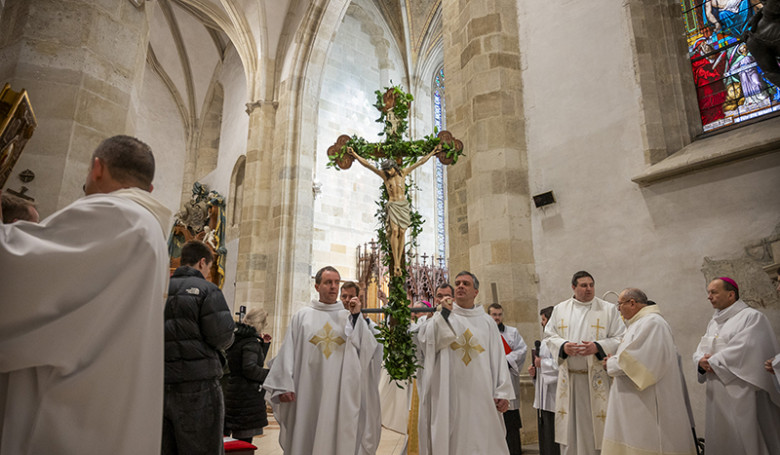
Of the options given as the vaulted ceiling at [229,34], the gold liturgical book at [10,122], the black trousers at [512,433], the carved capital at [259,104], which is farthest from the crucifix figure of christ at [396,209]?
the vaulted ceiling at [229,34]

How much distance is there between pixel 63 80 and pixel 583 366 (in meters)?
5.67

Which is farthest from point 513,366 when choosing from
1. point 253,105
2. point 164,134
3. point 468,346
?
point 164,134

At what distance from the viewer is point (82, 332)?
57.9 inches

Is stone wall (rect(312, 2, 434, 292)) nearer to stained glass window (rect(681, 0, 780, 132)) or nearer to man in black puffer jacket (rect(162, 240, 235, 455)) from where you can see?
stained glass window (rect(681, 0, 780, 132))

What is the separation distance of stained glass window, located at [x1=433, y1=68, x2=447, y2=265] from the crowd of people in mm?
11364

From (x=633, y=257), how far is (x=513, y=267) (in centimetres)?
131

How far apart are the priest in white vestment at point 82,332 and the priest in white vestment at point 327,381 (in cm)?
216

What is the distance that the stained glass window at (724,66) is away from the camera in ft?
17.3

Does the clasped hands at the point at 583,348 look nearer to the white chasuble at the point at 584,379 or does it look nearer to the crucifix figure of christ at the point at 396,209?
the white chasuble at the point at 584,379

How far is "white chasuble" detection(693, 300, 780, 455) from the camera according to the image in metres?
3.57

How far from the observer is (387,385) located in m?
6.20

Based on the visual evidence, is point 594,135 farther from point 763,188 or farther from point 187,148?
point 187,148

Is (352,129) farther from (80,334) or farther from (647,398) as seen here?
(80,334)

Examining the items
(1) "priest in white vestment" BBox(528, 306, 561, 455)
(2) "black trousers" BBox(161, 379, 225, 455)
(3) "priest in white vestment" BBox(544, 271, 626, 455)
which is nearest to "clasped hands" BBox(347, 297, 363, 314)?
(2) "black trousers" BBox(161, 379, 225, 455)
